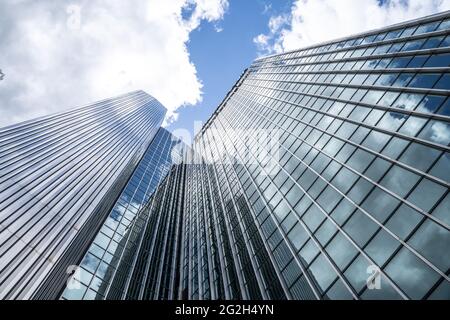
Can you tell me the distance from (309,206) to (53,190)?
126 feet

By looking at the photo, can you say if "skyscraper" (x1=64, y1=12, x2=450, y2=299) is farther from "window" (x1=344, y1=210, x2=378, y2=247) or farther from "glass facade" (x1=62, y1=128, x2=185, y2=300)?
"glass facade" (x1=62, y1=128, x2=185, y2=300)

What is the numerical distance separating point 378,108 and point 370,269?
13.2 m

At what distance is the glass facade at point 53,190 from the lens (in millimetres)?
33938

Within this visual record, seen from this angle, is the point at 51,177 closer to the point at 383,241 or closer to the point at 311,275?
the point at 311,275

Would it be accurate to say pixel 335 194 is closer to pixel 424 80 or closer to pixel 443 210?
pixel 443 210

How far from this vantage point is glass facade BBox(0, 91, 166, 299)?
33938 millimetres

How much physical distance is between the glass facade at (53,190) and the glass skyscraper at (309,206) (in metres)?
0.33

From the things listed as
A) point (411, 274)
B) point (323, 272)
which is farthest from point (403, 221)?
point (323, 272)

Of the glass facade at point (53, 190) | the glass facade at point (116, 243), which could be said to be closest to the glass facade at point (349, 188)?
the glass facade at point (116, 243)

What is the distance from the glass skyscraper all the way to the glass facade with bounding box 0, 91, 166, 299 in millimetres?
334

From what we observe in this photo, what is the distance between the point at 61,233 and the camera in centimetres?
4278
